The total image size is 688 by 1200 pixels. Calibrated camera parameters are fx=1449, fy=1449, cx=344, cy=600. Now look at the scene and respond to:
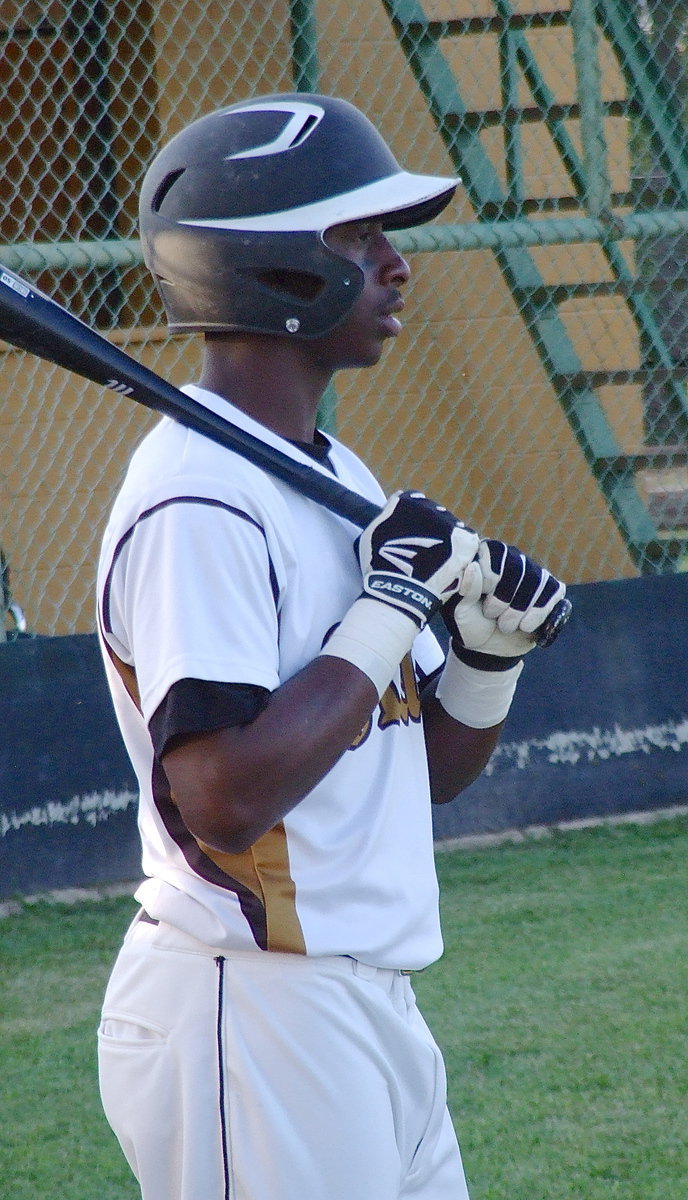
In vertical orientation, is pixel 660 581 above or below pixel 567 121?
below

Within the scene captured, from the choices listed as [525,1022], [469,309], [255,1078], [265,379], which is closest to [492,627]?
[265,379]

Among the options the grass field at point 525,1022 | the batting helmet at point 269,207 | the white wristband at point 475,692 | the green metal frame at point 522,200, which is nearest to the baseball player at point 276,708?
the batting helmet at point 269,207

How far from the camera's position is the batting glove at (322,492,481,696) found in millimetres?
1680

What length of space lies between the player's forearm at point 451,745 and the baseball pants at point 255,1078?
0.45 metres

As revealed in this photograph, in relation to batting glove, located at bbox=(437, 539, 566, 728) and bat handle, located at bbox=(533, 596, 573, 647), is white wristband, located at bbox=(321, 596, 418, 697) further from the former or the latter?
bat handle, located at bbox=(533, 596, 573, 647)

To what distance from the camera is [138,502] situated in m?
1.65

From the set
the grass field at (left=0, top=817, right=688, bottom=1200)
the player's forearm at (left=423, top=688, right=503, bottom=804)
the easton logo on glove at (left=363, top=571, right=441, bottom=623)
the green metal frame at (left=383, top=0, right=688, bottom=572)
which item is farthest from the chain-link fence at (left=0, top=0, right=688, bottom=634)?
the easton logo on glove at (left=363, top=571, right=441, bottom=623)

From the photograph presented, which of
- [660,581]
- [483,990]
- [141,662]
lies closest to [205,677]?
[141,662]

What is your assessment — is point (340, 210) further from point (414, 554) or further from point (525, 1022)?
point (525, 1022)

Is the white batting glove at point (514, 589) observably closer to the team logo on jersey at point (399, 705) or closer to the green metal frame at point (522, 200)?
the team logo on jersey at point (399, 705)

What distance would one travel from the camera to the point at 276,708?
5.24 feet

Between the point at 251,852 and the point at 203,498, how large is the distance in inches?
16.2

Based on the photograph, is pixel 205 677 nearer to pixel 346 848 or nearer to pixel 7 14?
pixel 346 848

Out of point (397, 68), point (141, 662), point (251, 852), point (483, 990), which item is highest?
point (141, 662)
